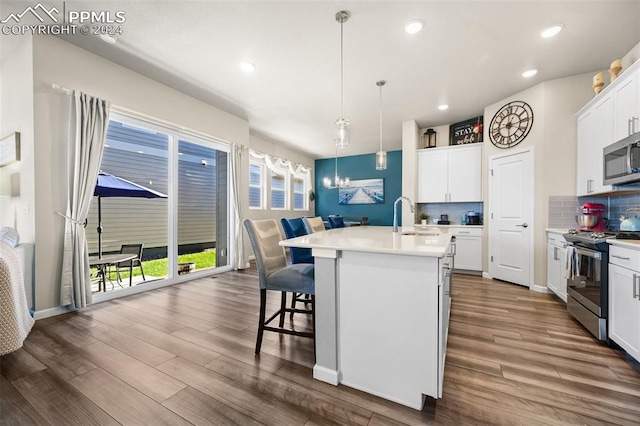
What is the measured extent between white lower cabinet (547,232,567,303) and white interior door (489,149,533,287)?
276mm

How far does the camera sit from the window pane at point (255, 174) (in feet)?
20.0

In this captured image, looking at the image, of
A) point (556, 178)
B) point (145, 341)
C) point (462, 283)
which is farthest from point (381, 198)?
point (145, 341)

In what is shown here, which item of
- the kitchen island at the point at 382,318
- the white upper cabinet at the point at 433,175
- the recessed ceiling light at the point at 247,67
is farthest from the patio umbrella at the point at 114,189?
the white upper cabinet at the point at 433,175

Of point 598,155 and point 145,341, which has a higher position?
point 598,155

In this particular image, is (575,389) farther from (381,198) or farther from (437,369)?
(381,198)

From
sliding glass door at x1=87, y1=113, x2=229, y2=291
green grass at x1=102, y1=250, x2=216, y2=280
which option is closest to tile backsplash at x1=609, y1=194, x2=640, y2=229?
sliding glass door at x1=87, y1=113, x2=229, y2=291

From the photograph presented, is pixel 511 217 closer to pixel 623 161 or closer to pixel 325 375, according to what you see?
pixel 623 161

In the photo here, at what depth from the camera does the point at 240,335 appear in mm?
2270

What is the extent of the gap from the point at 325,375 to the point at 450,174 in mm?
4491

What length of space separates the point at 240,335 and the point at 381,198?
6023 mm

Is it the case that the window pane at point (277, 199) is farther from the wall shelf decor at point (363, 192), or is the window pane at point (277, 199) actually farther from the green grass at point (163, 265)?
the green grass at point (163, 265)

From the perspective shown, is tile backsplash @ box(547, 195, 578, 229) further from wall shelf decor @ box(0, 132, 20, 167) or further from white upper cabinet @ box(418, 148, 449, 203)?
wall shelf decor @ box(0, 132, 20, 167)

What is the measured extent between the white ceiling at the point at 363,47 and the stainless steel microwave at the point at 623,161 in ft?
3.77

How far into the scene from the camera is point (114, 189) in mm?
3219
